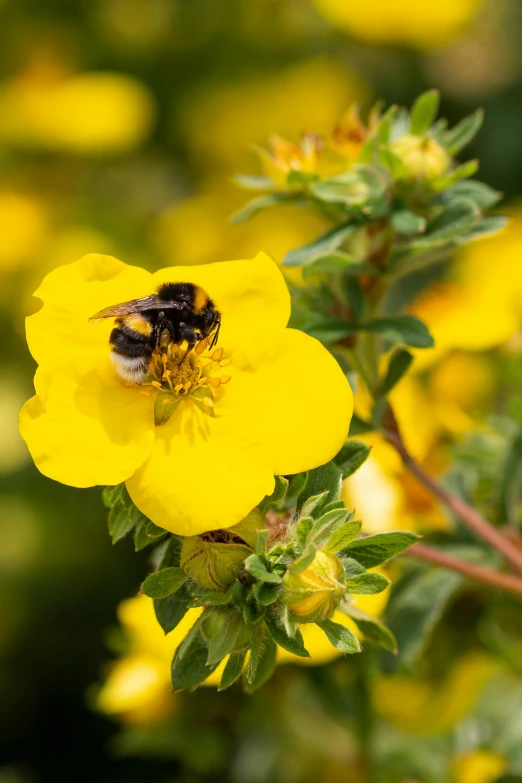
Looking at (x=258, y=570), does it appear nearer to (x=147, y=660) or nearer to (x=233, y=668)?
(x=233, y=668)

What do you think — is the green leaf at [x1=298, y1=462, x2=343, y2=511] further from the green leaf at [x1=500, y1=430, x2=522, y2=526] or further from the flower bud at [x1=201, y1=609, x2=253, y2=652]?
the green leaf at [x1=500, y1=430, x2=522, y2=526]

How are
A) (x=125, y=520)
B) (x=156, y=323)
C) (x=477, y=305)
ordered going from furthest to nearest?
(x=477, y=305)
(x=156, y=323)
(x=125, y=520)

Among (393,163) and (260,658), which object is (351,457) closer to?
(260,658)

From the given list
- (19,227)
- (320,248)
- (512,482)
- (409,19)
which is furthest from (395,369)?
(409,19)

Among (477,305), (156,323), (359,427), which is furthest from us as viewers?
(477,305)

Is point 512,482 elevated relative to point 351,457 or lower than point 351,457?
lower

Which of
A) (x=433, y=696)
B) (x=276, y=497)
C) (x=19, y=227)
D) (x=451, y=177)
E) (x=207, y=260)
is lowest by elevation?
(x=433, y=696)

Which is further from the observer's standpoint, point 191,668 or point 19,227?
point 19,227
